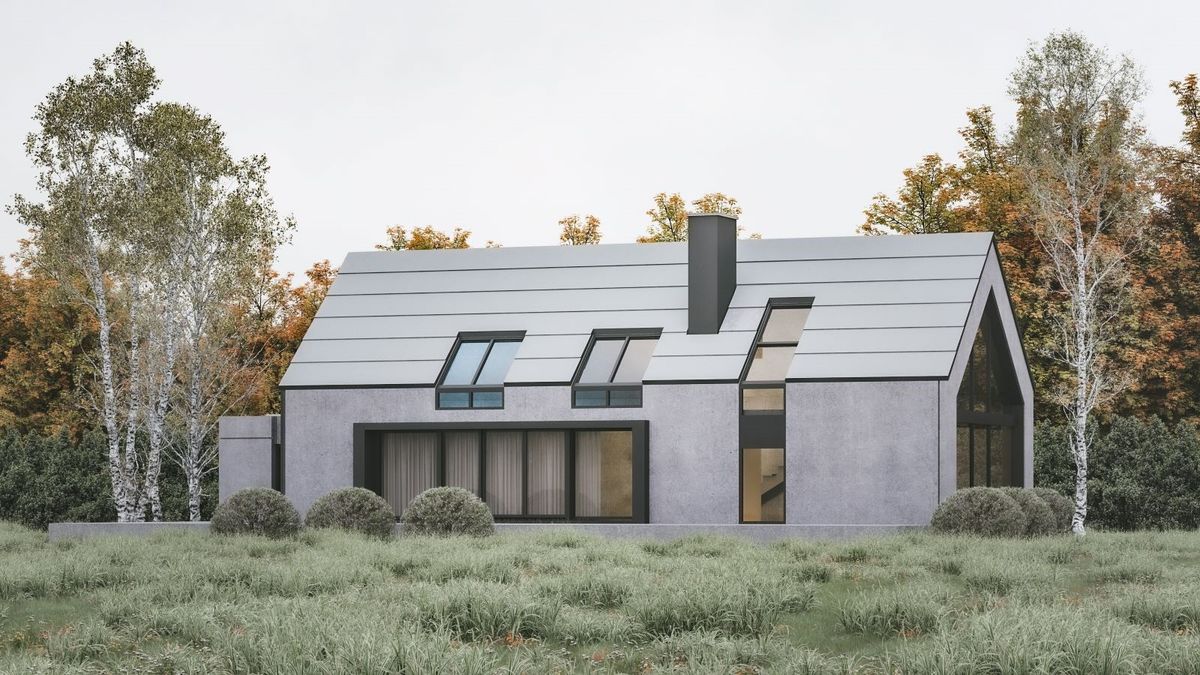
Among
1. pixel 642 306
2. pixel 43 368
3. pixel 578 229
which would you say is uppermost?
pixel 578 229

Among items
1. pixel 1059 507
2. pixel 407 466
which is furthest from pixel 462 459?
pixel 1059 507

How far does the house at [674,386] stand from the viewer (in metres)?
24.8

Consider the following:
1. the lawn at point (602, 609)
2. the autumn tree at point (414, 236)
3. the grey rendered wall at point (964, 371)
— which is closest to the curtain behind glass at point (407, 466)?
the lawn at point (602, 609)

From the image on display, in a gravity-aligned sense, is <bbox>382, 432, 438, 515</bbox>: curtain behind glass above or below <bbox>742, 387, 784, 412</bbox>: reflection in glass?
below

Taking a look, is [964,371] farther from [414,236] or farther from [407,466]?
[414,236]

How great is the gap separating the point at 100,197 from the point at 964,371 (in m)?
18.4

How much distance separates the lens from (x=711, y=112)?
105ft

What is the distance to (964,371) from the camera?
25.7 metres

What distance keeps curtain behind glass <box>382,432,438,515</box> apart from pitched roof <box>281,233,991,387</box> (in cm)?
124

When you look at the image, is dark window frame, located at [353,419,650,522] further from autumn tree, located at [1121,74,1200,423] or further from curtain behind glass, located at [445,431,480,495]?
autumn tree, located at [1121,74,1200,423]

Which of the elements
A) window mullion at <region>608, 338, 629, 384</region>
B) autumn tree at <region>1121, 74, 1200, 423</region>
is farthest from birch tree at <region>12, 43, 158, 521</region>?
autumn tree at <region>1121, 74, 1200, 423</region>

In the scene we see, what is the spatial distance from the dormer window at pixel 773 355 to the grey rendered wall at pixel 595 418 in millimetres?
468

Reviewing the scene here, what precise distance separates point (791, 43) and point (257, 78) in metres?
Answer: 10.4

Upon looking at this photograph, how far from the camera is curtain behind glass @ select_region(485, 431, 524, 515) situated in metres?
26.4
